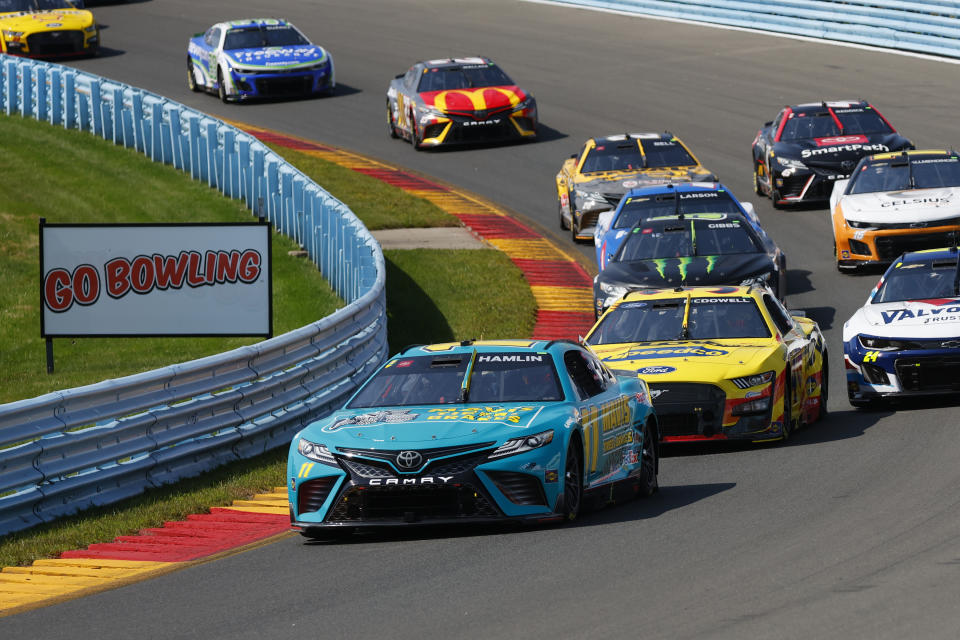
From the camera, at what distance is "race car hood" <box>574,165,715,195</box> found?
25172 mm

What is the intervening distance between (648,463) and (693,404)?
1771 mm

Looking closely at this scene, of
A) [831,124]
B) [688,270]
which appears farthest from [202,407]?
[831,124]

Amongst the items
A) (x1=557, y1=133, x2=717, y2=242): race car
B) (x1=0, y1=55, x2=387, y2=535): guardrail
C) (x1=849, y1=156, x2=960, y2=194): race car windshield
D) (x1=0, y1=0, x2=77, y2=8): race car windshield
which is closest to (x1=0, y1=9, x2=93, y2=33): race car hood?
(x1=0, y1=0, x2=77, y2=8): race car windshield

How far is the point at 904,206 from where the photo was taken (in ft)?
75.6

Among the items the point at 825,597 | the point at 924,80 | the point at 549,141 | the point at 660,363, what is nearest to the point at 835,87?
the point at 924,80

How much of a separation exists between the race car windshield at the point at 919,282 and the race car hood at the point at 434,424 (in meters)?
6.65

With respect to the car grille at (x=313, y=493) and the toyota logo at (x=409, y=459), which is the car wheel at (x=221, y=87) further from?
the toyota logo at (x=409, y=459)

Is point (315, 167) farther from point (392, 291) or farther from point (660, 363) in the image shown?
point (660, 363)

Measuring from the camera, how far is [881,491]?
11711 mm

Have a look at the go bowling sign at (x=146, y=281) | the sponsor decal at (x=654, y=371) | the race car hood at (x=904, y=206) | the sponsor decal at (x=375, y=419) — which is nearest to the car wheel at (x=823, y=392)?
the sponsor decal at (x=654, y=371)

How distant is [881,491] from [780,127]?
1649 cm

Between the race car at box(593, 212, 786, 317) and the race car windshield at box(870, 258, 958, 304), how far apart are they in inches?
100

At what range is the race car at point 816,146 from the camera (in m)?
26.9

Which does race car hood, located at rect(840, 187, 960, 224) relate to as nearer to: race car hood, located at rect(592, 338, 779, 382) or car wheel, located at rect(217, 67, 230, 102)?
race car hood, located at rect(592, 338, 779, 382)
